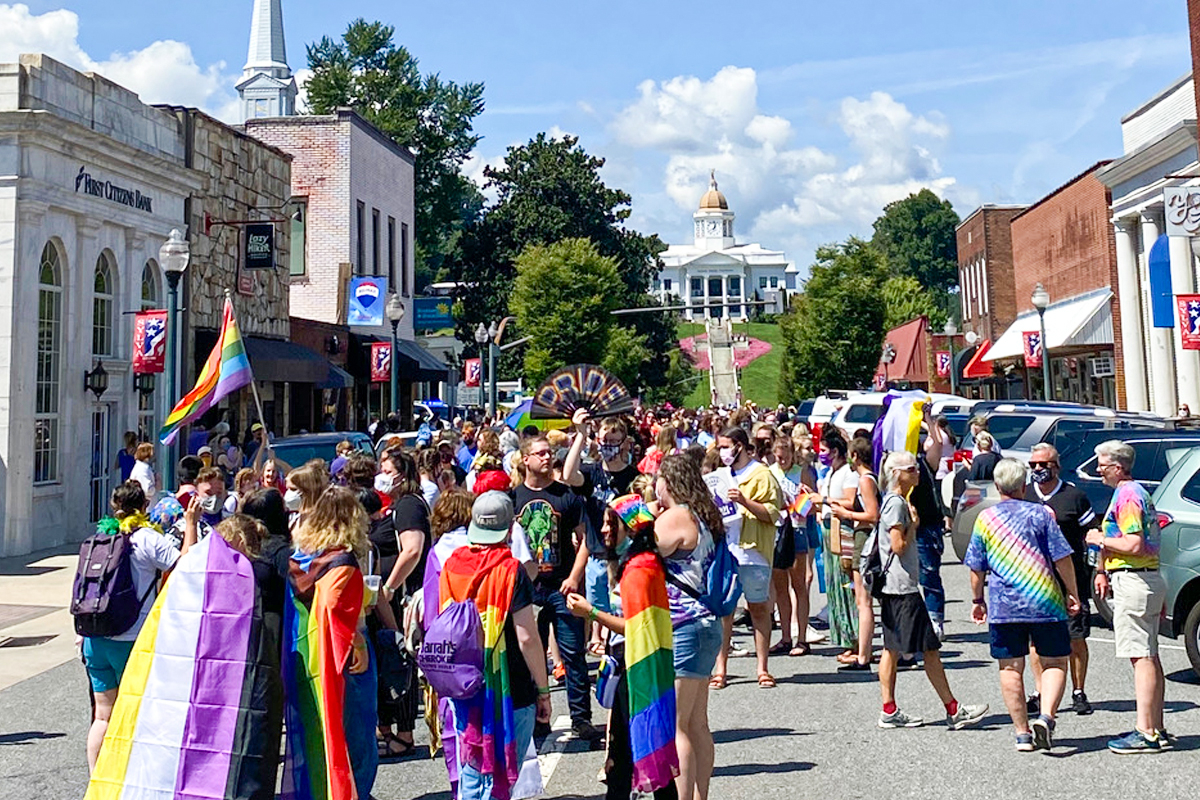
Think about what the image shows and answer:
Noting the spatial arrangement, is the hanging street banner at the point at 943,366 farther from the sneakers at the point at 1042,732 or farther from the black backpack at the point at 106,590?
the black backpack at the point at 106,590

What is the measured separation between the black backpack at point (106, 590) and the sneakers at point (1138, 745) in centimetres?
555

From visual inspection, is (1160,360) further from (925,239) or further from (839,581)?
(925,239)

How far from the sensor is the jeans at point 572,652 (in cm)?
780

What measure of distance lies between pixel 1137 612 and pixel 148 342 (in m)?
16.9

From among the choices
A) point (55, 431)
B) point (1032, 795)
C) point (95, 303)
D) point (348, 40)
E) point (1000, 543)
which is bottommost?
point (1032, 795)

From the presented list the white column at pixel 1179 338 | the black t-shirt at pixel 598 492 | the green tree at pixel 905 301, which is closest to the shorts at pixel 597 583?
the black t-shirt at pixel 598 492

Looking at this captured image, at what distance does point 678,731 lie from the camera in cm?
593

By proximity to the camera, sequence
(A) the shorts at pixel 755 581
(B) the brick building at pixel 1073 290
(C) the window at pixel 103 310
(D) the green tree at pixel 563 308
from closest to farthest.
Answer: (A) the shorts at pixel 755 581, (C) the window at pixel 103 310, (B) the brick building at pixel 1073 290, (D) the green tree at pixel 563 308

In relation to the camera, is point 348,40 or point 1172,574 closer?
point 1172,574

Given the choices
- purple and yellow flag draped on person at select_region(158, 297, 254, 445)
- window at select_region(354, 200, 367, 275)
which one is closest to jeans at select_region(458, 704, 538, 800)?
purple and yellow flag draped on person at select_region(158, 297, 254, 445)

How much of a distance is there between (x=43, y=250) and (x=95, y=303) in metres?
1.97

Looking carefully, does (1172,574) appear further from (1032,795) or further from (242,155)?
(242,155)

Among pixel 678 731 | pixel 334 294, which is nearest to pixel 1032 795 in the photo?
pixel 678 731

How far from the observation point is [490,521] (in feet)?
19.4
